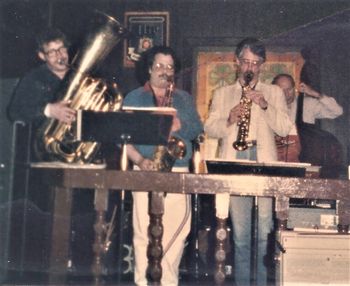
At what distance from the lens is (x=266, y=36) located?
5.02 metres

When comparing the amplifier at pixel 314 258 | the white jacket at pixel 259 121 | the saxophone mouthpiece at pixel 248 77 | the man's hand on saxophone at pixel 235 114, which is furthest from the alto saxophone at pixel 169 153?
the amplifier at pixel 314 258

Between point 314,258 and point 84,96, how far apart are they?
5.43ft

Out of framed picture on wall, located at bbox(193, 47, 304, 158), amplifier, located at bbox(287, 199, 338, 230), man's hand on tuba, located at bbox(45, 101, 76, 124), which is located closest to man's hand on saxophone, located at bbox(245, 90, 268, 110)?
amplifier, located at bbox(287, 199, 338, 230)

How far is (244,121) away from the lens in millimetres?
3396

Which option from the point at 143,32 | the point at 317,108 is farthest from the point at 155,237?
the point at 143,32

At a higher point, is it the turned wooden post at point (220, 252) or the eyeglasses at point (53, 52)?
the eyeglasses at point (53, 52)

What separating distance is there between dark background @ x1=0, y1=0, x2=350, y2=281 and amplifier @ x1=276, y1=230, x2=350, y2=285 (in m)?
2.28

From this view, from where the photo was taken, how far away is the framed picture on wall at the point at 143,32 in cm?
498

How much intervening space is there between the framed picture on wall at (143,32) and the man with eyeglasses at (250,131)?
65.2 inches

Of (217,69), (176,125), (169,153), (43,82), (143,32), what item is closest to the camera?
(176,125)

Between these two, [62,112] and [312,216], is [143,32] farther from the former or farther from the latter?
[312,216]

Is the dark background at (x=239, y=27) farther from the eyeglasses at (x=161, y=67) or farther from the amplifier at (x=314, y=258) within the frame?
the amplifier at (x=314, y=258)

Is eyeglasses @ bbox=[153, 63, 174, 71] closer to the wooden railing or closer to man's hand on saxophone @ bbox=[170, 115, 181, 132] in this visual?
man's hand on saxophone @ bbox=[170, 115, 181, 132]

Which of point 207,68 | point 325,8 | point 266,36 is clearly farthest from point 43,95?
point 325,8
